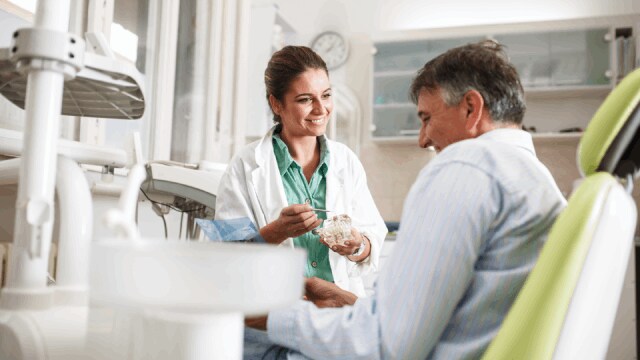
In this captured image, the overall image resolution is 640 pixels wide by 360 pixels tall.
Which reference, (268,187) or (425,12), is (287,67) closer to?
(268,187)

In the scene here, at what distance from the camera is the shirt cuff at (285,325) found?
2.75 feet

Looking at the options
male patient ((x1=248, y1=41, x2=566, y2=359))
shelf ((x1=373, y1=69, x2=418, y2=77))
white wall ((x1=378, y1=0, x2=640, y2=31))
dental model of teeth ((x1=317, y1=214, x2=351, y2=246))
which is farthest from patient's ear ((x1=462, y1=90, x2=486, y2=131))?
white wall ((x1=378, y1=0, x2=640, y2=31))

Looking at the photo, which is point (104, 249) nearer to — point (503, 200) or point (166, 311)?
point (166, 311)

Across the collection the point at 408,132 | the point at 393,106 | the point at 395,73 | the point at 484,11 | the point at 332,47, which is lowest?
the point at 408,132

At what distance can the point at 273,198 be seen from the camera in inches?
65.0

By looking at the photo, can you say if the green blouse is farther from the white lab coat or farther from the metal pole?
the metal pole

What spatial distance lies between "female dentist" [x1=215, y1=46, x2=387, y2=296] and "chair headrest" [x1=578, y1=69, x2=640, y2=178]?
86 cm

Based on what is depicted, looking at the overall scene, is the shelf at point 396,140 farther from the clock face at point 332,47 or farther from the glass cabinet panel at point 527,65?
the clock face at point 332,47

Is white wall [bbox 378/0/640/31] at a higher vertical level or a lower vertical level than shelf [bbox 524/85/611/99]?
higher

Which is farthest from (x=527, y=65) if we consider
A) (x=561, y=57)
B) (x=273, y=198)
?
(x=273, y=198)

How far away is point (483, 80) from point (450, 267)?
0.42 m

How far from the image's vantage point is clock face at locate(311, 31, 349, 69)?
4500 mm

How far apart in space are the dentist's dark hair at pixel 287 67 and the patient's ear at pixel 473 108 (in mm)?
761

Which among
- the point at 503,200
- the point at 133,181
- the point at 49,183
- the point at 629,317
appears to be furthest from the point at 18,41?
the point at 629,317
